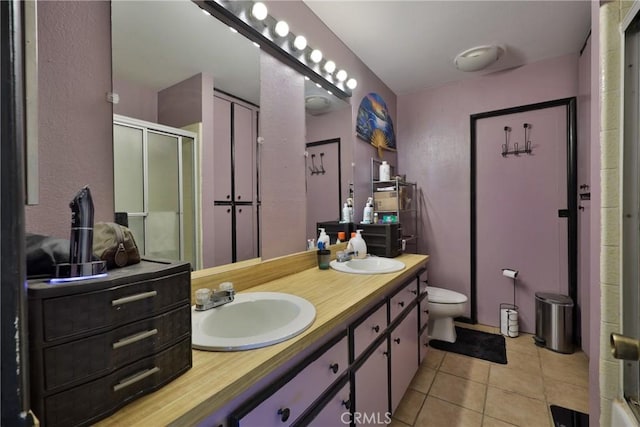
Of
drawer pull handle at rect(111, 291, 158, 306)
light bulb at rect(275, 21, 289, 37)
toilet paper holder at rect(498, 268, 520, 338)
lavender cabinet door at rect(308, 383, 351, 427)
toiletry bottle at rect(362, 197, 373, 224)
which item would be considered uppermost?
light bulb at rect(275, 21, 289, 37)

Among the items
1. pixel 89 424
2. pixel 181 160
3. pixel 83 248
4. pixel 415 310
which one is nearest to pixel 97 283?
pixel 83 248

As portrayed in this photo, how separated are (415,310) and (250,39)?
177cm

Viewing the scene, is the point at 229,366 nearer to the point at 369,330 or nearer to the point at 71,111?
the point at 369,330

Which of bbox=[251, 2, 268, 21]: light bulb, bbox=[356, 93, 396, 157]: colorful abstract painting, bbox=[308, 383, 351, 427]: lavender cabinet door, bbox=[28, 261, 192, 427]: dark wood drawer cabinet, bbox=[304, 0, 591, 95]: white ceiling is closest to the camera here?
bbox=[28, 261, 192, 427]: dark wood drawer cabinet

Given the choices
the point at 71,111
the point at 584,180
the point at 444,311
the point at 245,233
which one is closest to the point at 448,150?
the point at 584,180

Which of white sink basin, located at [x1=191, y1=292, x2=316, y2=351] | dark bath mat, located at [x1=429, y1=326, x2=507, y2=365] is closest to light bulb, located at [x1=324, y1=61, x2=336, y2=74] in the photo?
white sink basin, located at [x1=191, y1=292, x2=316, y2=351]

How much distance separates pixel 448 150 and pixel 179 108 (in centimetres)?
251

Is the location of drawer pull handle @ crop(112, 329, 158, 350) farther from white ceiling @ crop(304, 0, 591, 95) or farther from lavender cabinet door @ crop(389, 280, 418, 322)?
white ceiling @ crop(304, 0, 591, 95)

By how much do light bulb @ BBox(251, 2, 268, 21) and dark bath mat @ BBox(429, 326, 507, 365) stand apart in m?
2.57

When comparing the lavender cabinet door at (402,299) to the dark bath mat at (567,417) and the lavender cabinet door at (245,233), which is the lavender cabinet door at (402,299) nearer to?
the lavender cabinet door at (245,233)

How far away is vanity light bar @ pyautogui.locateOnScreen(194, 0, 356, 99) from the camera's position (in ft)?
3.92

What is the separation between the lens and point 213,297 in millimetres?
972

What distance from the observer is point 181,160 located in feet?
3.53

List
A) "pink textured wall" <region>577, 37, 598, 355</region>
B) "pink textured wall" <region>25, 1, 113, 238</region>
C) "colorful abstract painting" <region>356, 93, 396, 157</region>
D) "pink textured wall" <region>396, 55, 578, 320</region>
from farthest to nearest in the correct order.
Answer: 1. "pink textured wall" <region>396, 55, 578, 320</region>
2. "colorful abstract painting" <region>356, 93, 396, 157</region>
3. "pink textured wall" <region>577, 37, 598, 355</region>
4. "pink textured wall" <region>25, 1, 113, 238</region>
